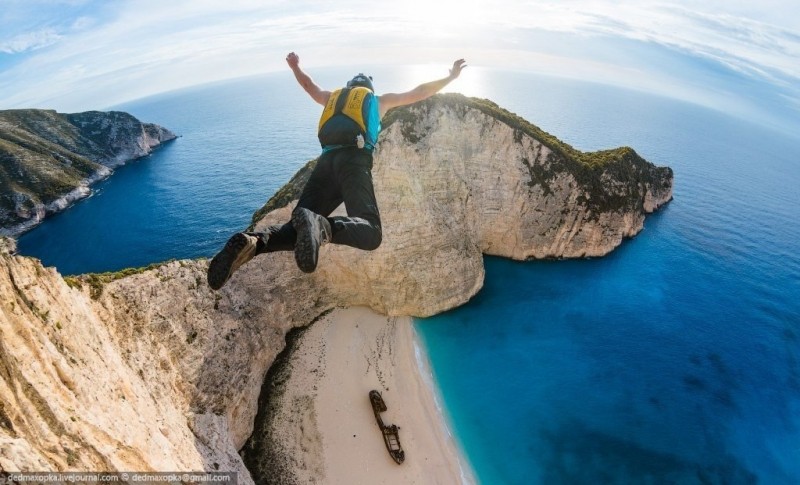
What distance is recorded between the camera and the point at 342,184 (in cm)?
646

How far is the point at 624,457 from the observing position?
19.0 m

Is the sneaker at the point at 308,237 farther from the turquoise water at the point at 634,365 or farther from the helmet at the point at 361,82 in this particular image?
the turquoise water at the point at 634,365

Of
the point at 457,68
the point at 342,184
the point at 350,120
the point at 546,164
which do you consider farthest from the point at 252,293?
the point at 546,164

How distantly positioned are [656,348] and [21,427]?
32.8 metres

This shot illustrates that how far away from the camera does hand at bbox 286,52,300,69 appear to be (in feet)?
24.5

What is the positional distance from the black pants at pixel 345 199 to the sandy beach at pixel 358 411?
16424 millimetres

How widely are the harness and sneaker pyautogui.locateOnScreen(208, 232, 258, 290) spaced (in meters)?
2.50

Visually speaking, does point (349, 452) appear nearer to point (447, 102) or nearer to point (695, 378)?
point (695, 378)

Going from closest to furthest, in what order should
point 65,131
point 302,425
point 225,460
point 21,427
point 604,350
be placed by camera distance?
point 21,427, point 225,460, point 302,425, point 604,350, point 65,131

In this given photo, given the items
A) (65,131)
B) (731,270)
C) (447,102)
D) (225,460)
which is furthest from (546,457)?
(65,131)

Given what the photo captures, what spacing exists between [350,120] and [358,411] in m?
18.3

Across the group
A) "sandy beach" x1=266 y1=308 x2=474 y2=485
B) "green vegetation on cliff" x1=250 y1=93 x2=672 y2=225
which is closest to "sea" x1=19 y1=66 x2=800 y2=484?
"sandy beach" x1=266 y1=308 x2=474 y2=485

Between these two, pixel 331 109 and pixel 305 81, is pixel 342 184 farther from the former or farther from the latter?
pixel 305 81

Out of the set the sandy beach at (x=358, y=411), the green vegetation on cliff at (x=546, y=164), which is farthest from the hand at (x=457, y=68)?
the green vegetation on cliff at (x=546, y=164)
